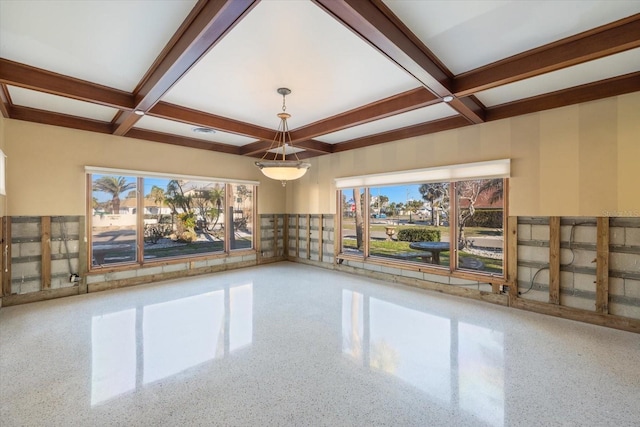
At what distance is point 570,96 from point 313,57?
3407 mm

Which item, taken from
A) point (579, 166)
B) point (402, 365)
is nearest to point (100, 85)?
point (402, 365)

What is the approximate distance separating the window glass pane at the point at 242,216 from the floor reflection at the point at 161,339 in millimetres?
2665

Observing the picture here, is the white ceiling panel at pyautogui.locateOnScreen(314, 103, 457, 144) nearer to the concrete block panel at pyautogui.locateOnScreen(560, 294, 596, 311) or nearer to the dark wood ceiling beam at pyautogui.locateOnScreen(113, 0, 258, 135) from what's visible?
the dark wood ceiling beam at pyautogui.locateOnScreen(113, 0, 258, 135)

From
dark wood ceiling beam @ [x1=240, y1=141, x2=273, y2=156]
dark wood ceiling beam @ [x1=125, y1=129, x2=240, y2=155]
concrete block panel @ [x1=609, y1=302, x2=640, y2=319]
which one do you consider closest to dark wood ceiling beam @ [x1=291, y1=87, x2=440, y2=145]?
dark wood ceiling beam @ [x1=240, y1=141, x2=273, y2=156]

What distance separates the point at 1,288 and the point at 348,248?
5.96m

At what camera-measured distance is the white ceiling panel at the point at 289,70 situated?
2.36 m

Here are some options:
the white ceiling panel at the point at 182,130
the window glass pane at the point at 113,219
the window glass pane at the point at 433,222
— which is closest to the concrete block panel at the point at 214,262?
the window glass pane at the point at 113,219

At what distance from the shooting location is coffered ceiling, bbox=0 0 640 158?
7.16 ft

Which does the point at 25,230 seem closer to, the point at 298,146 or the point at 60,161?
the point at 60,161

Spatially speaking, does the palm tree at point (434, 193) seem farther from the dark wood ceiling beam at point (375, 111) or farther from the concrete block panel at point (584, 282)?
the concrete block panel at point (584, 282)

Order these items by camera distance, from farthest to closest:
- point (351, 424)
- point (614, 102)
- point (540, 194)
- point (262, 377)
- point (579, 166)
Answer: point (540, 194)
point (579, 166)
point (614, 102)
point (262, 377)
point (351, 424)

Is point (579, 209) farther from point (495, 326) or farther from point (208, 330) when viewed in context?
point (208, 330)

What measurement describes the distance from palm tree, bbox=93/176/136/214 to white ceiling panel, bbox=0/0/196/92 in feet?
8.11

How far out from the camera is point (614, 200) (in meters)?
3.43
